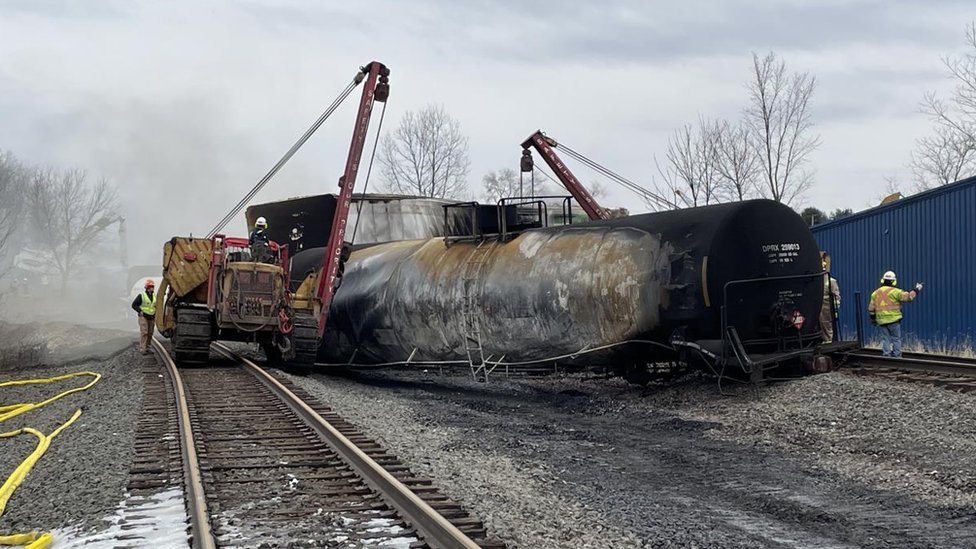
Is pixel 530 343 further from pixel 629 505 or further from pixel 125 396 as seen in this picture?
pixel 629 505

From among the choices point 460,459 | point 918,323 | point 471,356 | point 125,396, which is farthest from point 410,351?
point 918,323

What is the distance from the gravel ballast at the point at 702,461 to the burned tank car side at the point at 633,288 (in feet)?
2.89

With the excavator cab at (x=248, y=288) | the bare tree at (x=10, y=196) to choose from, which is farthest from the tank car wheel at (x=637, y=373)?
the bare tree at (x=10, y=196)

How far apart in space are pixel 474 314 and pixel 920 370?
6454mm

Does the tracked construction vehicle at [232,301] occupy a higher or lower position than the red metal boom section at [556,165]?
lower

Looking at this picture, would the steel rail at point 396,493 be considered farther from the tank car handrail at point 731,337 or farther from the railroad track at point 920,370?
the railroad track at point 920,370

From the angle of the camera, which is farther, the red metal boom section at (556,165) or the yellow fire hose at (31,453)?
the red metal boom section at (556,165)

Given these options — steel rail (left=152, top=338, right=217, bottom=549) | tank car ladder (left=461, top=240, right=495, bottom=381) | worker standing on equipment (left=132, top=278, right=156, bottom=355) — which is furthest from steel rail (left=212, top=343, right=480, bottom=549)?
worker standing on equipment (left=132, top=278, right=156, bottom=355)

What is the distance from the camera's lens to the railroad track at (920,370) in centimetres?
1048

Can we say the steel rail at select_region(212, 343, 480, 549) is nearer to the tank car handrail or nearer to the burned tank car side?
the burned tank car side

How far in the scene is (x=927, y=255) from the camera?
19.6 meters

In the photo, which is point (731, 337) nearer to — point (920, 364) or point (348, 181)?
point (920, 364)

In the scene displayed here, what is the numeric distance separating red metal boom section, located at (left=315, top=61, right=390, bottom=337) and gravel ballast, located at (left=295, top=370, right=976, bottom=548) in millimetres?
4184

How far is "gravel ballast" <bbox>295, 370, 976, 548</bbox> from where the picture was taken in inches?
226
